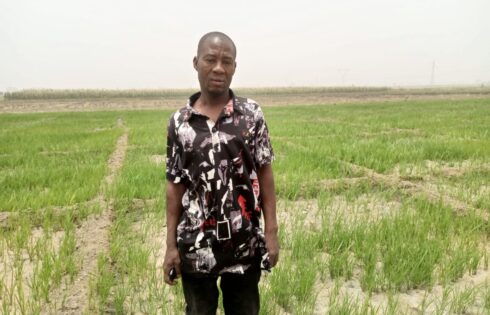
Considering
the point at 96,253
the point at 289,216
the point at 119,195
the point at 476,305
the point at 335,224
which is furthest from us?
the point at 119,195

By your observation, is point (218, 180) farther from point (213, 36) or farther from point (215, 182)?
point (213, 36)

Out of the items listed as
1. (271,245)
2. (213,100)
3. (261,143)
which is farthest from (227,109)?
(271,245)

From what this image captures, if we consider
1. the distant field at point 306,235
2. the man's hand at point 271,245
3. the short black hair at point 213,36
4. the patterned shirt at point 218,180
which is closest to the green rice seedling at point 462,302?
the distant field at point 306,235

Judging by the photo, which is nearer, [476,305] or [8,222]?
[476,305]

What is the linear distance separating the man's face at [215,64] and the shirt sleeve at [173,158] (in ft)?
0.63

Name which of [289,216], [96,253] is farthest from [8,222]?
[289,216]

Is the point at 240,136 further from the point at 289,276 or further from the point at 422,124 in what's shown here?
the point at 422,124

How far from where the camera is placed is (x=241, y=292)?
1.42 metres

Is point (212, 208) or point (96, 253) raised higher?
point (212, 208)

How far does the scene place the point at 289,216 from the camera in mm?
3527

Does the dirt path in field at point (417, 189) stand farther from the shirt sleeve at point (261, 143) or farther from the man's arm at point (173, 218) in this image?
the man's arm at point (173, 218)

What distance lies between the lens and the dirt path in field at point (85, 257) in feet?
6.69

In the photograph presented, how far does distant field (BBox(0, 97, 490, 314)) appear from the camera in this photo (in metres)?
2.07

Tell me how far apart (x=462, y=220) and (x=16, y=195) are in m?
4.40
